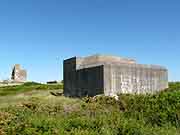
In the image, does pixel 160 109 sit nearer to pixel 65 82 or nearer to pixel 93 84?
pixel 93 84

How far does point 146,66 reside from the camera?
708 inches

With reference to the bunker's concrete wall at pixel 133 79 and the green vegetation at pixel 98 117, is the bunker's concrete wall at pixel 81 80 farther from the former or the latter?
the green vegetation at pixel 98 117

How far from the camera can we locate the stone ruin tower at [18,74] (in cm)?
5219

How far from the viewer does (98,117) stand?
408 inches

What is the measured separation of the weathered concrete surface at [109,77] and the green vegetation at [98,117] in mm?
2051

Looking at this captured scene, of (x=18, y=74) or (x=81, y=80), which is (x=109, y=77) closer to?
(x=81, y=80)

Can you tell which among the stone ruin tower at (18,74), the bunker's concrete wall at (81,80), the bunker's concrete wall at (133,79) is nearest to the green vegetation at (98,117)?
the bunker's concrete wall at (133,79)

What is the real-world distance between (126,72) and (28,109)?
6952 mm

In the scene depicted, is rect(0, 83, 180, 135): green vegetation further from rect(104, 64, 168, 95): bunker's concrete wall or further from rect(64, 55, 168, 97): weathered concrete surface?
rect(64, 55, 168, 97): weathered concrete surface

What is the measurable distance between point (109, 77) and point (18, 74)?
38442mm

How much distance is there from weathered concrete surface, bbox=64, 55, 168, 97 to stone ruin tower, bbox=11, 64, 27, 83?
111 ft

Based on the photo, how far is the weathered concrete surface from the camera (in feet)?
53.8

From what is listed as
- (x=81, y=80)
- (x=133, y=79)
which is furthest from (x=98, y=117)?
(x=81, y=80)

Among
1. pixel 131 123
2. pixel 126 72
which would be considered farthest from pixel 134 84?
pixel 131 123
